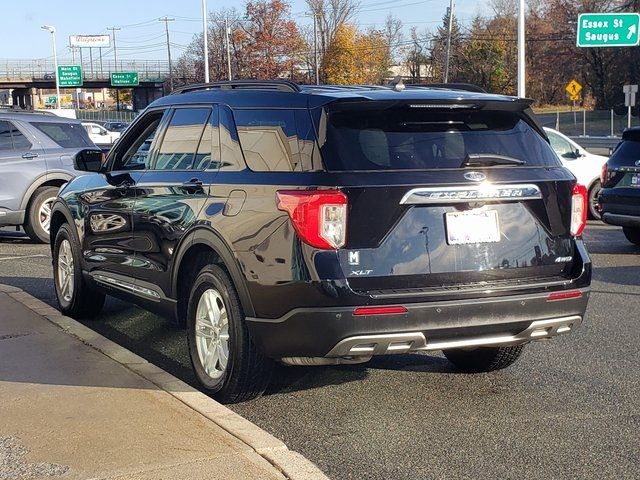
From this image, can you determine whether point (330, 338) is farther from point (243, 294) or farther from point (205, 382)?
point (205, 382)

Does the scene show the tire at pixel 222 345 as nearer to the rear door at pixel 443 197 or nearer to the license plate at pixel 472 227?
the rear door at pixel 443 197

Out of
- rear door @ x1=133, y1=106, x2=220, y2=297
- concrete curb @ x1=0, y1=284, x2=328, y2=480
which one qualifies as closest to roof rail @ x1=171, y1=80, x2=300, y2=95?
rear door @ x1=133, y1=106, x2=220, y2=297

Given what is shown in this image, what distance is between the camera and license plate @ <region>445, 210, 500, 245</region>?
15.2 ft

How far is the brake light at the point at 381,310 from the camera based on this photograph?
4.45 meters

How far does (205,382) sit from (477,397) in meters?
1.65

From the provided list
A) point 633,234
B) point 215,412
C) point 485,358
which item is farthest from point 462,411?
point 633,234

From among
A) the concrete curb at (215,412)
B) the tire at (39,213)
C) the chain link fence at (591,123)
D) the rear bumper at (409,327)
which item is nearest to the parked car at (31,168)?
the tire at (39,213)

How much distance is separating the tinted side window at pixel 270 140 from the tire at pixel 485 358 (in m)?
1.90

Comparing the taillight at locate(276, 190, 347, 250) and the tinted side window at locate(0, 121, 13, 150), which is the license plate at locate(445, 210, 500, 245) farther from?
the tinted side window at locate(0, 121, 13, 150)

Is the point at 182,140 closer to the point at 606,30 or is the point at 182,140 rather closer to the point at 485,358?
the point at 485,358

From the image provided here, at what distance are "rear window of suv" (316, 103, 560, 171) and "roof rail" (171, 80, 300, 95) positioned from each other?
0.48 metres

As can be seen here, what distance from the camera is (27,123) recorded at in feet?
43.4

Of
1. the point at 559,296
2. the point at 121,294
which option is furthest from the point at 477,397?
the point at 121,294

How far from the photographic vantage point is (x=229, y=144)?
207 inches
